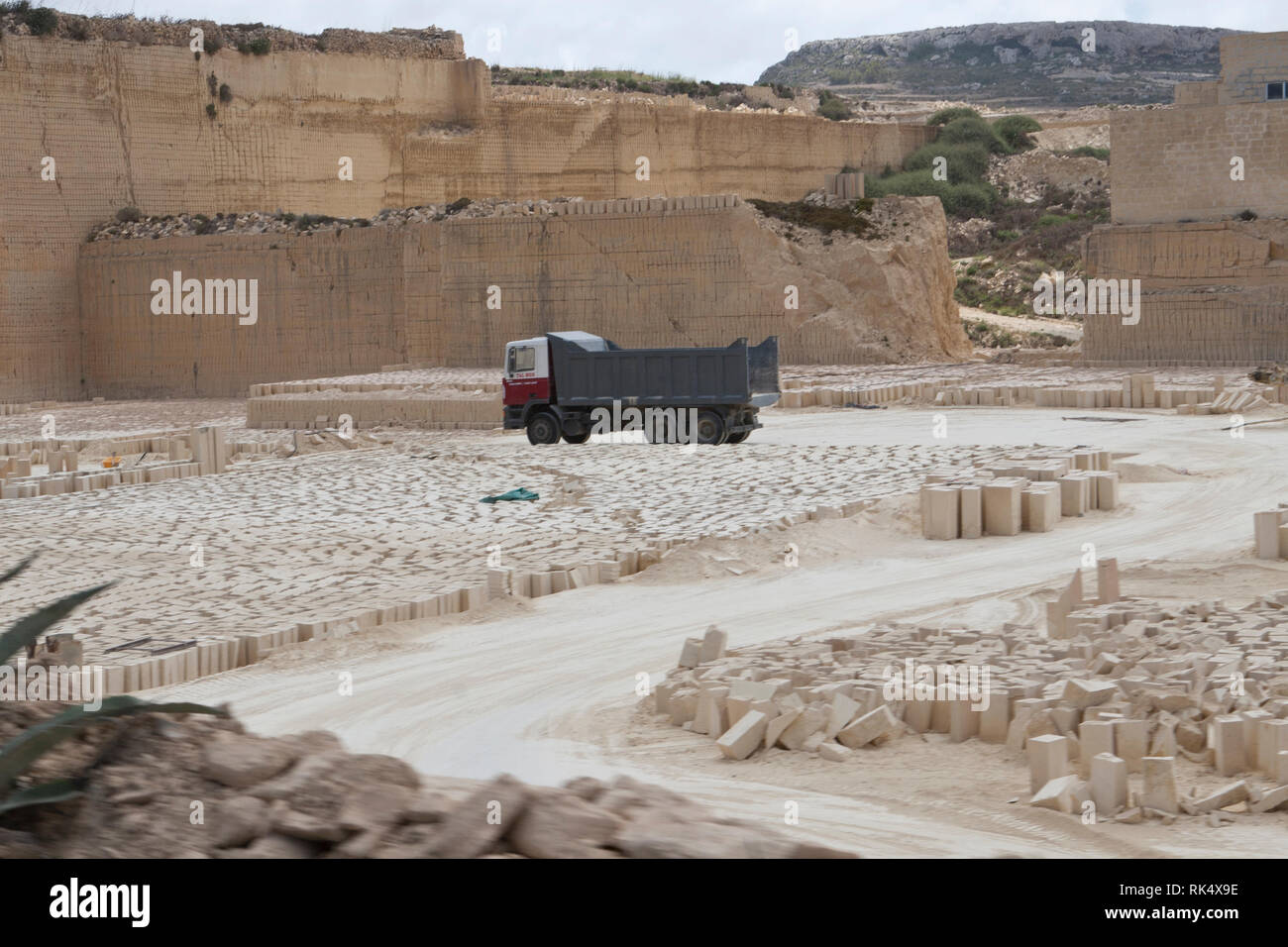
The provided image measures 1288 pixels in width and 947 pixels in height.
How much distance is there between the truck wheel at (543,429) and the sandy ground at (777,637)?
7.74 meters

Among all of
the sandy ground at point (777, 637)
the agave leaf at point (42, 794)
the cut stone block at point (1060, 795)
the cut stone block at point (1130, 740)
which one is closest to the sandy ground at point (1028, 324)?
the sandy ground at point (777, 637)

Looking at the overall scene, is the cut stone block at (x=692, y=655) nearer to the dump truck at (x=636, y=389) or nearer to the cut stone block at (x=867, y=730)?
the cut stone block at (x=867, y=730)

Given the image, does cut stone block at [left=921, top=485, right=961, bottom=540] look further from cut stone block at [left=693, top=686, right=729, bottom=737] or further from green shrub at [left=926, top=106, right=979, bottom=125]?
green shrub at [left=926, top=106, right=979, bottom=125]

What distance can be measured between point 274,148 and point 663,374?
2356 cm

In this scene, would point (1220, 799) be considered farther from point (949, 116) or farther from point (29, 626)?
point (949, 116)

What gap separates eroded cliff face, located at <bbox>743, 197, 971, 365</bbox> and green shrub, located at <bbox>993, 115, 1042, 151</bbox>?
30.7 metres

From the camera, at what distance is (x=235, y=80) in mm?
39344

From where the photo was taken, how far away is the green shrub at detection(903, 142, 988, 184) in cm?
5553

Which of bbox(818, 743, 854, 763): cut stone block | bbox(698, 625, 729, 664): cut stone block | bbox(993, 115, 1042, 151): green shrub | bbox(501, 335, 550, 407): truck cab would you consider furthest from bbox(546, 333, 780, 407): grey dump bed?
bbox(993, 115, 1042, 151): green shrub

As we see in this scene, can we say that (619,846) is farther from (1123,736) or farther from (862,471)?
(862,471)

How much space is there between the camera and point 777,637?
955 centimetres

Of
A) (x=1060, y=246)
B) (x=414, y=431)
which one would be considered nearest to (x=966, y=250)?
(x=1060, y=246)

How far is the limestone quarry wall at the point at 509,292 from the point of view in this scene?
30578 millimetres
